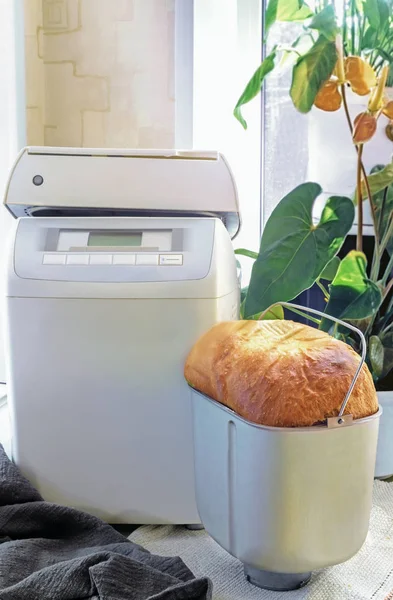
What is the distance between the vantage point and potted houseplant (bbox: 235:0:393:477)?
3.03 feet

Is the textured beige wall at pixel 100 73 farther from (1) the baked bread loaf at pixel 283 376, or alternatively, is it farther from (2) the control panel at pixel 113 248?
(1) the baked bread loaf at pixel 283 376

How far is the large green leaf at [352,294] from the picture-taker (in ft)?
3.14

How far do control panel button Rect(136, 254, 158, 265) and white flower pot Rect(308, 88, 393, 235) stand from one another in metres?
0.58

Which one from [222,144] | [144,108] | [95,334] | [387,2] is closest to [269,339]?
[95,334]

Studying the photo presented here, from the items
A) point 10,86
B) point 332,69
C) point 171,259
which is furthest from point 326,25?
point 10,86

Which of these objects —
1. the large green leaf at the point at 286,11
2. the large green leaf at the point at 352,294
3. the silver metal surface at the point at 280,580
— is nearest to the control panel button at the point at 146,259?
the large green leaf at the point at 352,294

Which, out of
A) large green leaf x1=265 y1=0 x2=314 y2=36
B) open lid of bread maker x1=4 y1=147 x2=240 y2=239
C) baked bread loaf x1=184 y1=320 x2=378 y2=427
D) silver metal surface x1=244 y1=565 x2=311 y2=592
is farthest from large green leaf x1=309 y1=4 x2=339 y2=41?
silver metal surface x1=244 y1=565 x2=311 y2=592

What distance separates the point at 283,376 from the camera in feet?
2.30

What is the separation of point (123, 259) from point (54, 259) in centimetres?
9

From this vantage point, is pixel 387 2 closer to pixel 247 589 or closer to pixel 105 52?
pixel 105 52

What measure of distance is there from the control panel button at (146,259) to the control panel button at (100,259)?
0.12 feet

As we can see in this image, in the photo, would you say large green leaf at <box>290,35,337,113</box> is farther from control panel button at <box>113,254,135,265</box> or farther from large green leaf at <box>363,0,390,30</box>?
control panel button at <box>113,254,135,265</box>

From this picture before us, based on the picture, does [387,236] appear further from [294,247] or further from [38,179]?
[38,179]

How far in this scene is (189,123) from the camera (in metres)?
1.55
